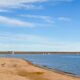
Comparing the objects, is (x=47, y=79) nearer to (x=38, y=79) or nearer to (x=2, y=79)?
(x=38, y=79)

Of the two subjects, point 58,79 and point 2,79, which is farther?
point 58,79

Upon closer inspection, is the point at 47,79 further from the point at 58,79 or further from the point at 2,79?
the point at 2,79

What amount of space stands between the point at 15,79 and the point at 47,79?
4658mm

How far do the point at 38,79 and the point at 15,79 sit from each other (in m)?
3.49

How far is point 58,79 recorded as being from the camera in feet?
102

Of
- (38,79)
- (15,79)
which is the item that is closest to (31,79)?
(38,79)

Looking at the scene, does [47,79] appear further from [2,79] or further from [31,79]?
[2,79]

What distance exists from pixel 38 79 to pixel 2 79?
4955mm

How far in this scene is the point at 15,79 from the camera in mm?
27828

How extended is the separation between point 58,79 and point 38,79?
2701 millimetres

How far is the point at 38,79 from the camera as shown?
99.0 feet

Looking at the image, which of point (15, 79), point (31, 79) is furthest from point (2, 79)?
point (31, 79)

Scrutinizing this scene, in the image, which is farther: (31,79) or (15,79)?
(31,79)

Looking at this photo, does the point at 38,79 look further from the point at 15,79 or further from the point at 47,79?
the point at 15,79
